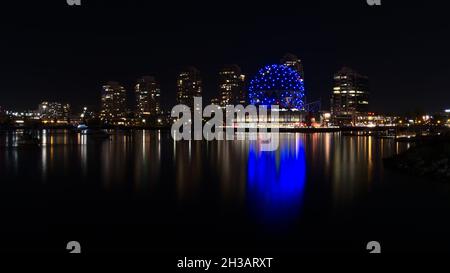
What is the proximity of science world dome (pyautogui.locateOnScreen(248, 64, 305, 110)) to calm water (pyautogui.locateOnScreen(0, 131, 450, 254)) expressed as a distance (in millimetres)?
93082

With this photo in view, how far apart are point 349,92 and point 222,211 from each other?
160 m

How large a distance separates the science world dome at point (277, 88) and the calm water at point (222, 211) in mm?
93082

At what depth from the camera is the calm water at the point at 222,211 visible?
9398mm

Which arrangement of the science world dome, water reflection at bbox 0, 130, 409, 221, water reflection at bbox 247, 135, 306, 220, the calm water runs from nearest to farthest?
the calm water, water reflection at bbox 247, 135, 306, 220, water reflection at bbox 0, 130, 409, 221, the science world dome

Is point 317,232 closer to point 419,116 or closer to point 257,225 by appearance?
point 257,225

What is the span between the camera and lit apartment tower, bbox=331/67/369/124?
16511cm

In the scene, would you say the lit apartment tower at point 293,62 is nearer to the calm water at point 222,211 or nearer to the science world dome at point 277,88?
the science world dome at point 277,88

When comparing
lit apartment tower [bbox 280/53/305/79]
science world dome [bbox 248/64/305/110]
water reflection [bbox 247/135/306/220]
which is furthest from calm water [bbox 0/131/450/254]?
lit apartment tower [bbox 280/53/305/79]

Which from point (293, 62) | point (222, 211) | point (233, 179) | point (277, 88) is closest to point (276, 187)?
point (233, 179)

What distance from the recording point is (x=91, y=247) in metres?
8.98

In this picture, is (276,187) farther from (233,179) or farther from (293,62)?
(293,62)

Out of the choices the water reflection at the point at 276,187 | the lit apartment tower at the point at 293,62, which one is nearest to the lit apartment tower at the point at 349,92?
the lit apartment tower at the point at 293,62

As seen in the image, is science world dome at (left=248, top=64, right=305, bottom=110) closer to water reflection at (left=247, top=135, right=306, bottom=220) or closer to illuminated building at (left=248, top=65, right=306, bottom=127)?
illuminated building at (left=248, top=65, right=306, bottom=127)
